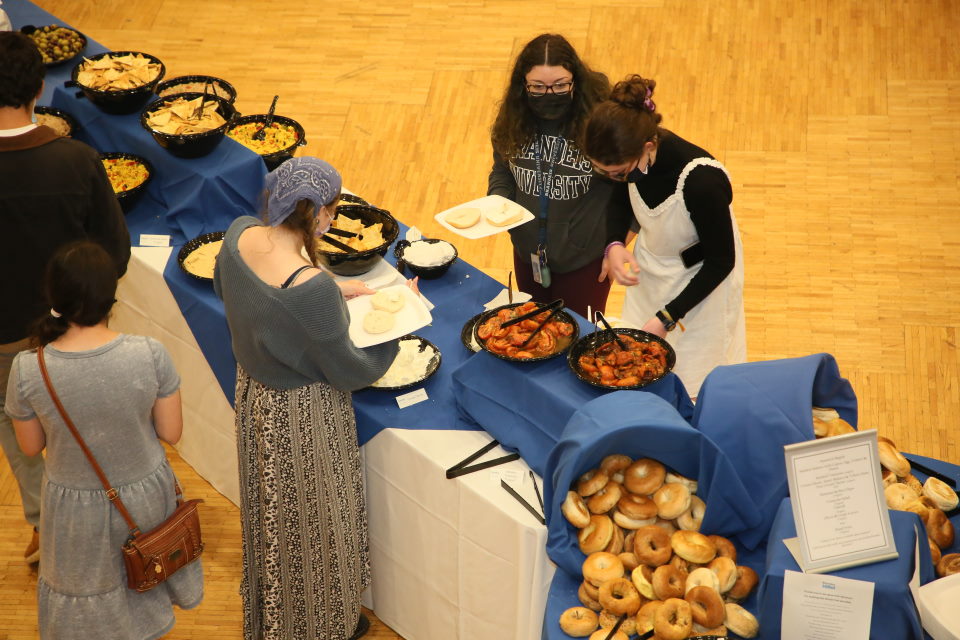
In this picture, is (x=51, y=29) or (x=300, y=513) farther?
(x=51, y=29)

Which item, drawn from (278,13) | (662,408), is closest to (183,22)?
(278,13)

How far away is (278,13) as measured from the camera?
291 inches

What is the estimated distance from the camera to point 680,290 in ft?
11.7

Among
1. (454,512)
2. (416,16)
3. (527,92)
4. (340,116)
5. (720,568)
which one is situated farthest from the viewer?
(416,16)

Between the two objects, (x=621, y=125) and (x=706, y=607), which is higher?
(x=621, y=125)

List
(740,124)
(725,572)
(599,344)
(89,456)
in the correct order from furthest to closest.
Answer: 1. (740,124)
2. (599,344)
3. (89,456)
4. (725,572)

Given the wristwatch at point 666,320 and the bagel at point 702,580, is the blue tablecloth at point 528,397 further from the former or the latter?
the bagel at point 702,580

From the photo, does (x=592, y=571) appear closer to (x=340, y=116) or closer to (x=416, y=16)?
(x=340, y=116)

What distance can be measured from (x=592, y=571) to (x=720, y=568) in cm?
30

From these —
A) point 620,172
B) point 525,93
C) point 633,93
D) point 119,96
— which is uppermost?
point 633,93

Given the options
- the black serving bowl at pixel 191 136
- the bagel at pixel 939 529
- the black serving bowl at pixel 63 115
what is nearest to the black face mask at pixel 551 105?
the black serving bowl at pixel 191 136

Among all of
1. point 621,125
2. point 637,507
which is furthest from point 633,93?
point 637,507

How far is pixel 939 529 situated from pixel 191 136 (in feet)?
10.0

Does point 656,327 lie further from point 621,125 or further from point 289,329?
point 289,329
